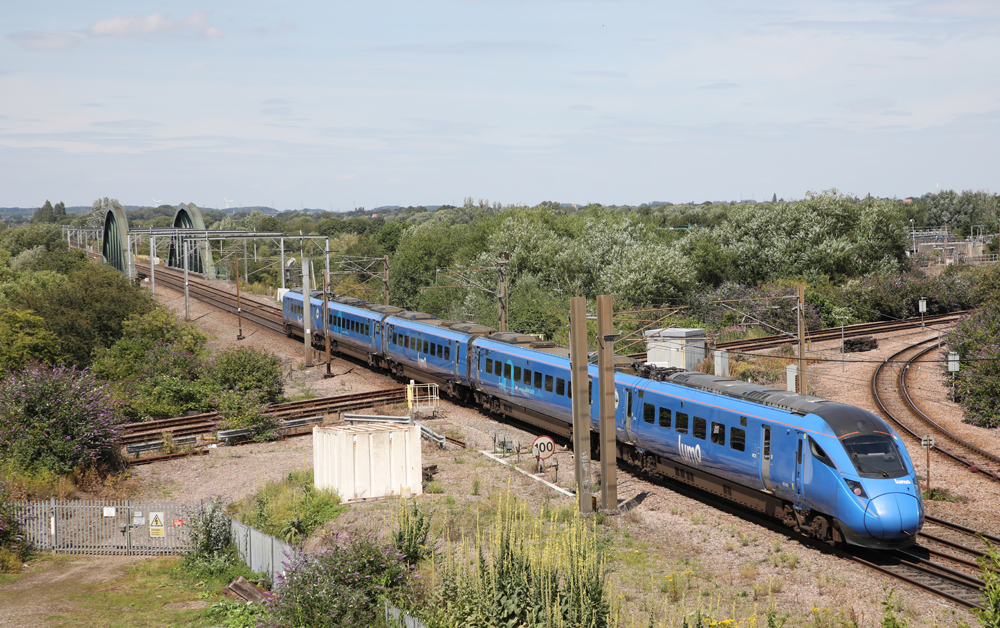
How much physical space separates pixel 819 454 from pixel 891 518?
68.4 inches

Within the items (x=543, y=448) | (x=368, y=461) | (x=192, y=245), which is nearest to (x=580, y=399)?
(x=543, y=448)

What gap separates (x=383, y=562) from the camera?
14.5 m

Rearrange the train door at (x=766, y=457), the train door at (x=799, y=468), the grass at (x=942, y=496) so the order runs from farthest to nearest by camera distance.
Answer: the grass at (x=942, y=496) < the train door at (x=766, y=457) < the train door at (x=799, y=468)

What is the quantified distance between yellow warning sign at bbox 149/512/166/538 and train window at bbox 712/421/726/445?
13323 millimetres

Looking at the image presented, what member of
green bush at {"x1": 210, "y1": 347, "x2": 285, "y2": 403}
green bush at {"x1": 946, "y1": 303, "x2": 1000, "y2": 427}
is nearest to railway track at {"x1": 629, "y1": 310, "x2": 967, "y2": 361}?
green bush at {"x1": 946, "y1": 303, "x2": 1000, "y2": 427}

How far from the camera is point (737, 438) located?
61.9ft

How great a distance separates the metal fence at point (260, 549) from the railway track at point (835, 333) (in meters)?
26.7

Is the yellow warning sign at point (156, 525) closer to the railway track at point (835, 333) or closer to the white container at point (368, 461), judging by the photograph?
the white container at point (368, 461)

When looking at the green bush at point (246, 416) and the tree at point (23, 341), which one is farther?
the tree at point (23, 341)

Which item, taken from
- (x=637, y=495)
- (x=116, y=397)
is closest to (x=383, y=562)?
(x=637, y=495)

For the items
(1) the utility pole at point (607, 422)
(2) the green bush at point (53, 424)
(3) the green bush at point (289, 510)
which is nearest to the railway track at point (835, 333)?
(1) the utility pole at point (607, 422)

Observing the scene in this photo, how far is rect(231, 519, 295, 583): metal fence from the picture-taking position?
16156 mm

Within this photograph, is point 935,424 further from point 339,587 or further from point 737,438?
point 339,587

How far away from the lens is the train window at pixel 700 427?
65.4ft
